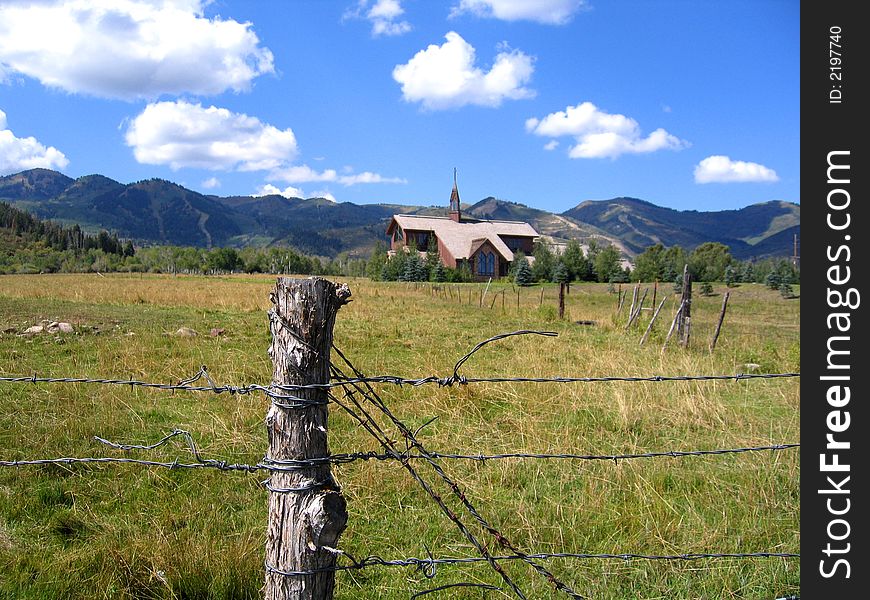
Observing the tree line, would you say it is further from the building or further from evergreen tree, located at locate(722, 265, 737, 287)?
the building

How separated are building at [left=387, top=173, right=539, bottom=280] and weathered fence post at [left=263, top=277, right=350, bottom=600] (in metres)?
66.3

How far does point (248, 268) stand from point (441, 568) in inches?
3828

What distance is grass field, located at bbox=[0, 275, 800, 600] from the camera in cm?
340

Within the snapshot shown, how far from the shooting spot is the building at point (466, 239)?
70625 millimetres

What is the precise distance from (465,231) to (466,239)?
335cm

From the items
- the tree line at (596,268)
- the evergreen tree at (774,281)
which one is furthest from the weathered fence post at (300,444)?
the tree line at (596,268)

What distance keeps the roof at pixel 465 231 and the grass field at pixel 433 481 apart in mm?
62947

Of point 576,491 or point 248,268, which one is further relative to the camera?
point 248,268

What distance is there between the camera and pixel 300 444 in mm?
1959

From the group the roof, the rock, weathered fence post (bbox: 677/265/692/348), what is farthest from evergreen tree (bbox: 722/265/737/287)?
the rock
